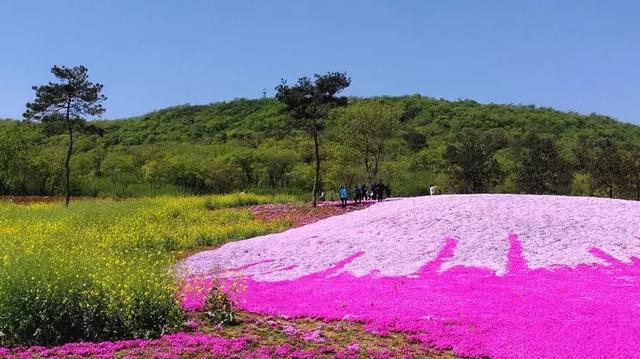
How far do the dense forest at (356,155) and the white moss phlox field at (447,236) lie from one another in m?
16.9

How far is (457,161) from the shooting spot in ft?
178

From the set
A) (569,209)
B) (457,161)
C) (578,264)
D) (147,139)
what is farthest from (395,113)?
(147,139)

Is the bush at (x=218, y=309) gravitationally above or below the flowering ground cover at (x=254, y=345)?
above

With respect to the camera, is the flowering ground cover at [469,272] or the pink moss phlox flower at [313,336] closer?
the pink moss phlox flower at [313,336]

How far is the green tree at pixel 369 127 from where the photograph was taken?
47969 mm

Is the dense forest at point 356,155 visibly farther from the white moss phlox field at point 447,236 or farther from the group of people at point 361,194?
the white moss phlox field at point 447,236

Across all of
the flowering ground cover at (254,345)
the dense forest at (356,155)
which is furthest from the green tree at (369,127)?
the flowering ground cover at (254,345)

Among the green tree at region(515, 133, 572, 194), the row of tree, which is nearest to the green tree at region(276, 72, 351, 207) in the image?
the row of tree

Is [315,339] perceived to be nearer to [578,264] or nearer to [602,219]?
[578,264]

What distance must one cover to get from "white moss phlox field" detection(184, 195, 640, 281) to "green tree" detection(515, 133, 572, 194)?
863 inches

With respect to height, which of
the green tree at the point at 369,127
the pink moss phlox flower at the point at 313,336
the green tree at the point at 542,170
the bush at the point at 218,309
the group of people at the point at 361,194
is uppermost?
the green tree at the point at 369,127

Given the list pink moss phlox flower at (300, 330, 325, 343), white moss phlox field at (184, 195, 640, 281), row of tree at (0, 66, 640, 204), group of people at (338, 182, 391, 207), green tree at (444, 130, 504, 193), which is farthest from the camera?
green tree at (444, 130, 504, 193)

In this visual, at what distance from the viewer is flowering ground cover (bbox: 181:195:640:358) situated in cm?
1062

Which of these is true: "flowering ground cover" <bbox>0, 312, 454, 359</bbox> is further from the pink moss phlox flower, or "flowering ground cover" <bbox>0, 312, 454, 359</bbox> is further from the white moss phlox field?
the white moss phlox field
